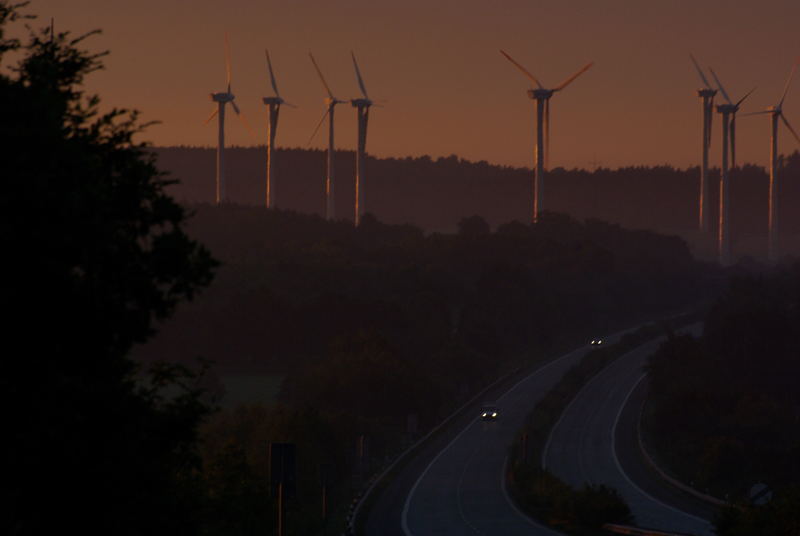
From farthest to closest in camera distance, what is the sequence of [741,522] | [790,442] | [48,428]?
1. [790,442]
2. [741,522]
3. [48,428]

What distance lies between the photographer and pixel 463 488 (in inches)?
3223

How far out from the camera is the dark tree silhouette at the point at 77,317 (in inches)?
621

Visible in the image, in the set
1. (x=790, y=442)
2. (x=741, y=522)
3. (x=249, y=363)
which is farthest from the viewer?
(x=249, y=363)

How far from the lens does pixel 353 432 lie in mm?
91875

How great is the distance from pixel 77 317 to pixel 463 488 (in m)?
66.9

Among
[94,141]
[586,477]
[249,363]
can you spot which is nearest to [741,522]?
[94,141]

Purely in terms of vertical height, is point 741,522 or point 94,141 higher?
point 94,141

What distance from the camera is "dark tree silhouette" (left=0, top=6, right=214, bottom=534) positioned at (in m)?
15.8

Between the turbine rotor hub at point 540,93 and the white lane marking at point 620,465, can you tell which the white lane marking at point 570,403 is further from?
the turbine rotor hub at point 540,93

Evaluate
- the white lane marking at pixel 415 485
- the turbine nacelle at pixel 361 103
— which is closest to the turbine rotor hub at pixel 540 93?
the turbine nacelle at pixel 361 103

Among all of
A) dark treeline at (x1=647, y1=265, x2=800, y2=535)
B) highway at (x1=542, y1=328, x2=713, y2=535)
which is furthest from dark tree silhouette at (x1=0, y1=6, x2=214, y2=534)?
highway at (x1=542, y1=328, x2=713, y2=535)

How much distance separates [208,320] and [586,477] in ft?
219

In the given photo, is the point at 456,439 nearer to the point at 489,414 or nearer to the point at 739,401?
the point at 489,414

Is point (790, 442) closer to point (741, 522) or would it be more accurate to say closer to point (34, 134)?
point (741, 522)
